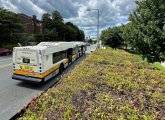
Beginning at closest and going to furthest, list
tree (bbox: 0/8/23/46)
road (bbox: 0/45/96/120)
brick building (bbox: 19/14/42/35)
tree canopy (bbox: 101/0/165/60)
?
road (bbox: 0/45/96/120) < tree canopy (bbox: 101/0/165/60) < tree (bbox: 0/8/23/46) < brick building (bbox: 19/14/42/35)

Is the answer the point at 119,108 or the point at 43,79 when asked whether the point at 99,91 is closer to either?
the point at 119,108

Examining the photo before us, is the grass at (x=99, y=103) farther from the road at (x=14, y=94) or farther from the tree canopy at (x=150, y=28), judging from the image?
the tree canopy at (x=150, y=28)

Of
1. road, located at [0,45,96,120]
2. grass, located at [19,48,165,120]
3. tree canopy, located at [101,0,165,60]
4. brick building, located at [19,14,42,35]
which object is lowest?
road, located at [0,45,96,120]

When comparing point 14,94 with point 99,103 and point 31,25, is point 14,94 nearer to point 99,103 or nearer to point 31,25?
point 99,103

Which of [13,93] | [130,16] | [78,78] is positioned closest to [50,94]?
[78,78]

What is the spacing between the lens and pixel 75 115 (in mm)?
2840

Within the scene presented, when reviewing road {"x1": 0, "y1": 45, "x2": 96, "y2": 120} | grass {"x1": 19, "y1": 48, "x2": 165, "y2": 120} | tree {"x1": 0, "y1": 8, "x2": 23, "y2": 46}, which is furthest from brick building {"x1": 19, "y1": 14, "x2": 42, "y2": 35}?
grass {"x1": 19, "y1": 48, "x2": 165, "y2": 120}

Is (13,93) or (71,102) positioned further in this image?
(13,93)

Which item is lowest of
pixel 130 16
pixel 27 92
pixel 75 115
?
pixel 27 92

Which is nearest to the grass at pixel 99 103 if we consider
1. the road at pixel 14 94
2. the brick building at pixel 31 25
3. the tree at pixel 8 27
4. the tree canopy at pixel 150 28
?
the road at pixel 14 94

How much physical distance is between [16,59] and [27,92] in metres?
2.22

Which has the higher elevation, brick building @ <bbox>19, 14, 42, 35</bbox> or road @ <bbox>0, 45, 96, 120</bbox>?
brick building @ <bbox>19, 14, 42, 35</bbox>

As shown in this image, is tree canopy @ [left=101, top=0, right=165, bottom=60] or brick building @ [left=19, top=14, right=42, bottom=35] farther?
brick building @ [left=19, top=14, right=42, bottom=35]

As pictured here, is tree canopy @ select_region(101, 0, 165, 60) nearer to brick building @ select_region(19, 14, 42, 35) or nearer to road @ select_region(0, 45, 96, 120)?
road @ select_region(0, 45, 96, 120)
